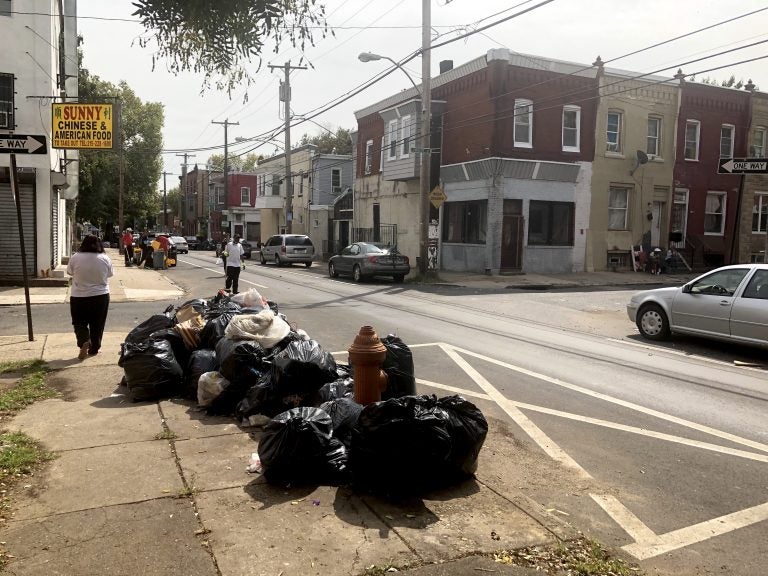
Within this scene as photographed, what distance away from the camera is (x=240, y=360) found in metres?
5.82

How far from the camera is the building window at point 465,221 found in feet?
85.0

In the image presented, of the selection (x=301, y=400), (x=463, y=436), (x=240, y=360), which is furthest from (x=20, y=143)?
(x=463, y=436)

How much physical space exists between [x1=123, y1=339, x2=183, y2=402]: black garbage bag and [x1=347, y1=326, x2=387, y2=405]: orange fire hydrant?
2345 millimetres

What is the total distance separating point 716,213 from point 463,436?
3034 centimetres

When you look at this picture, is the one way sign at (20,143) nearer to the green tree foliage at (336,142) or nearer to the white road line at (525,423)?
the white road line at (525,423)

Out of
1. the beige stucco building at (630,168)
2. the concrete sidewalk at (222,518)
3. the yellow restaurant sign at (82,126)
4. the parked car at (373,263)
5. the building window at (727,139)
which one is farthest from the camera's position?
the building window at (727,139)

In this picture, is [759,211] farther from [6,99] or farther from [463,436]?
[463,436]

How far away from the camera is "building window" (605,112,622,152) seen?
27031mm

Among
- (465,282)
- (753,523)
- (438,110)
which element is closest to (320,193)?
(438,110)

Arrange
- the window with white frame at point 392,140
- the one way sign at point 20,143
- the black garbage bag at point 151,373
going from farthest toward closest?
the window with white frame at point 392,140 → the one way sign at point 20,143 → the black garbage bag at point 151,373

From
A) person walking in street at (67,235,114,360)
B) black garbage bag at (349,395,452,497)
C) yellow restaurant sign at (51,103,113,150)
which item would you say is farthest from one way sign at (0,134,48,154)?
yellow restaurant sign at (51,103,113,150)

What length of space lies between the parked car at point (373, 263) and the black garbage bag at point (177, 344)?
16051 millimetres

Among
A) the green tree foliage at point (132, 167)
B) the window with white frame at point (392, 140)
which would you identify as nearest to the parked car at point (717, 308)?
the window with white frame at point (392, 140)

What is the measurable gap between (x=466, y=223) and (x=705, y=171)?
38.7ft
